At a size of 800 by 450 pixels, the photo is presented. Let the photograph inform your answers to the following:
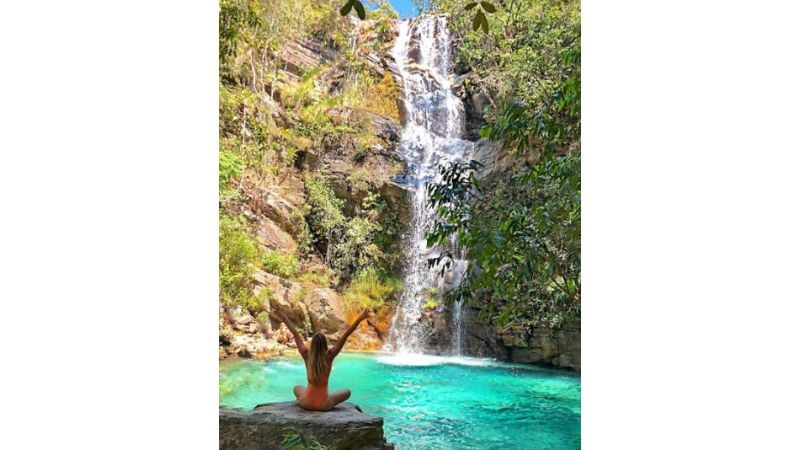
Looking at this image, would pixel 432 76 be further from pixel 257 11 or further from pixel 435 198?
pixel 257 11

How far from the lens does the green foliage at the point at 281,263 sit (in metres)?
2.72

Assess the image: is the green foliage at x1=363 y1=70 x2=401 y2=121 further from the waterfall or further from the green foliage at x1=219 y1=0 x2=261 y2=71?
the green foliage at x1=219 y1=0 x2=261 y2=71

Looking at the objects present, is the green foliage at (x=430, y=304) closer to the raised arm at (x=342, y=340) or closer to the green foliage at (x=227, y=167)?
the raised arm at (x=342, y=340)

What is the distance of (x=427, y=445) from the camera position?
2.55 meters

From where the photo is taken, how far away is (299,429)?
252cm

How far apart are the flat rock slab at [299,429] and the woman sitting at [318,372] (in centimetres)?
4

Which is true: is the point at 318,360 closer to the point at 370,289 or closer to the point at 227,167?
the point at 370,289

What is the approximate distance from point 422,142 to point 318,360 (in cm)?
112

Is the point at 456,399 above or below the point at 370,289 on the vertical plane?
below
